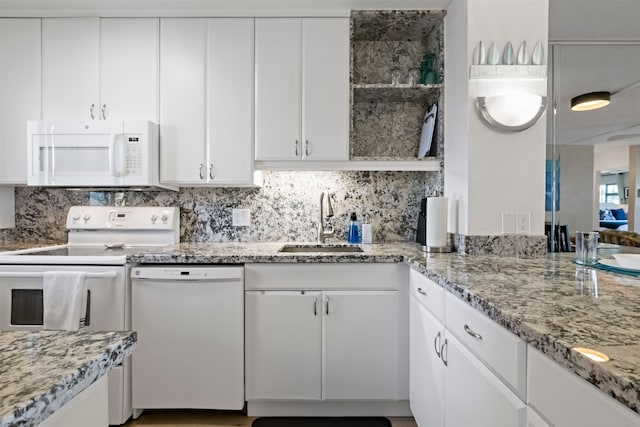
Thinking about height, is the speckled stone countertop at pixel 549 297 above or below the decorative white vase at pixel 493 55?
below

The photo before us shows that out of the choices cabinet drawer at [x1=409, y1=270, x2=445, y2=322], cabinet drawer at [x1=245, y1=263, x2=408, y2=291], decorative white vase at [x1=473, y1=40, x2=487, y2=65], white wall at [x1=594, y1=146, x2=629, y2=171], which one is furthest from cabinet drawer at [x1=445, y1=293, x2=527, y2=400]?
white wall at [x1=594, y1=146, x2=629, y2=171]

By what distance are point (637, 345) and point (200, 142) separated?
2.23m

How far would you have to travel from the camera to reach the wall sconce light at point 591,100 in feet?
8.95

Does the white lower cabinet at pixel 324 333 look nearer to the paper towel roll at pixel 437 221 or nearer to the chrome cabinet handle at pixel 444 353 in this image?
the paper towel roll at pixel 437 221

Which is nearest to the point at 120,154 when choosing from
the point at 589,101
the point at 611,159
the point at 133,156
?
the point at 133,156

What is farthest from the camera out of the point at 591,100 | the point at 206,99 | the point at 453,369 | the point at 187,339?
the point at 591,100

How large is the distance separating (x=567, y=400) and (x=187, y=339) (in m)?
1.78

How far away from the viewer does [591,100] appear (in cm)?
277

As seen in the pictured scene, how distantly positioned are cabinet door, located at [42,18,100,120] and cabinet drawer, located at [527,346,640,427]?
2.62 m

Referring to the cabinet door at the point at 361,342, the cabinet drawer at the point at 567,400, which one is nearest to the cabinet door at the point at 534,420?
the cabinet drawer at the point at 567,400

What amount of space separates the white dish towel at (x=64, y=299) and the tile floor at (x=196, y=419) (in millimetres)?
644

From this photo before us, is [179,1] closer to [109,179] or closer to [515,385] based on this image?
[109,179]

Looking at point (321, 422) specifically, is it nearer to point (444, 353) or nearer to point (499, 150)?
point (444, 353)

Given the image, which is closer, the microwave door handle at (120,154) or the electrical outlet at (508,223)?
the electrical outlet at (508,223)
